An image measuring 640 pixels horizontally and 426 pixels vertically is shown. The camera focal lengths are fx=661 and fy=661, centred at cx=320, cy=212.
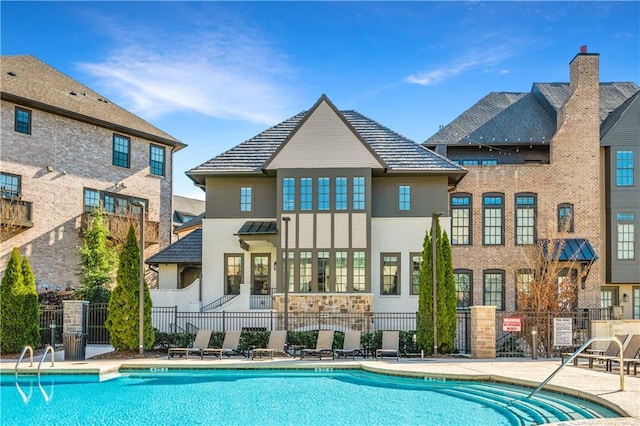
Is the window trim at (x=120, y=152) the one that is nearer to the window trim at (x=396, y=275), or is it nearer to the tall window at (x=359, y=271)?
the tall window at (x=359, y=271)

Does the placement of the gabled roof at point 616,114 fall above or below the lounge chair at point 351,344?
above

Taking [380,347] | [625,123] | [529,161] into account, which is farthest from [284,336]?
[625,123]

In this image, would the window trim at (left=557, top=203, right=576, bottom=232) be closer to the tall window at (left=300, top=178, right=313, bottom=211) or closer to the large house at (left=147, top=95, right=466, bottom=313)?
the large house at (left=147, top=95, right=466, bottom=313)

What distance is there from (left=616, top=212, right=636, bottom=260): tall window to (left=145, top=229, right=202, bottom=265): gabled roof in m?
19.1

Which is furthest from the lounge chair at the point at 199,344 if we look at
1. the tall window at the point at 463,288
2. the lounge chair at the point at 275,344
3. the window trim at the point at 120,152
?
the window trim at the point at 120,152

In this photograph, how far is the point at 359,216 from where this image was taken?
26.4m

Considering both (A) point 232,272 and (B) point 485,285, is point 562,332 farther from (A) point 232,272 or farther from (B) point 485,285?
(A) point 232,272

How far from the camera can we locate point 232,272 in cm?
2798

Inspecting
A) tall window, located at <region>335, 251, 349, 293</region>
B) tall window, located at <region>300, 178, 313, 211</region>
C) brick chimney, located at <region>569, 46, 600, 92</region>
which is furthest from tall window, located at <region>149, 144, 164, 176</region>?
brick chimney, located at <region>569, 46, 600, 92</region>

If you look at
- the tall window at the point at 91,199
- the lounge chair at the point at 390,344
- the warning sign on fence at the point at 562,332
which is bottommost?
the lounge chair at the point at 390,344

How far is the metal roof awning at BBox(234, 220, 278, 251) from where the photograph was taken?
26.4m

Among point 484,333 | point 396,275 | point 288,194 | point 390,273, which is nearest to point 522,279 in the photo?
point 396,275

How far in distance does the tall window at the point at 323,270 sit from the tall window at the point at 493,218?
833 cm

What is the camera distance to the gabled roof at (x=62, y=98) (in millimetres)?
31812
